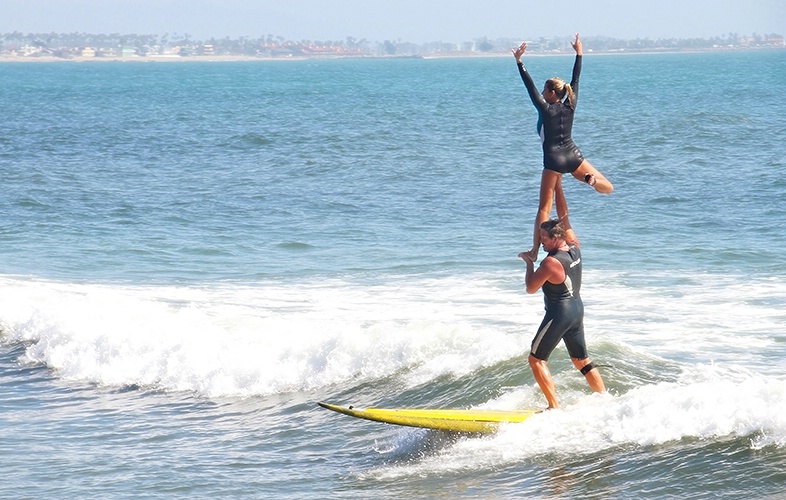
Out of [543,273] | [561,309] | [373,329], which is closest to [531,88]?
[543,273]

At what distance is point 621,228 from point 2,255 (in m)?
12.1

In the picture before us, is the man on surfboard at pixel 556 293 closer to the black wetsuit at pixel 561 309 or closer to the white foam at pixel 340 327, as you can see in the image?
the black wetsuit at pixel 561 309

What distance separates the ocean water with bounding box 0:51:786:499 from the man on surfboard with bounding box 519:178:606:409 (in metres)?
0.55

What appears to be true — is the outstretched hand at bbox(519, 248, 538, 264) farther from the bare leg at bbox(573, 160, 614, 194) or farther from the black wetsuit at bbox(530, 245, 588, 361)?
the bare leg at bbox(573, 160, 614, 194)

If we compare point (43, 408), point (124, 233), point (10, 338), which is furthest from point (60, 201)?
point (43, 408)

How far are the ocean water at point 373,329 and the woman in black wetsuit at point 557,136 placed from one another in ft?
6.51

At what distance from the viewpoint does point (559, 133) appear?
10055 millimetres

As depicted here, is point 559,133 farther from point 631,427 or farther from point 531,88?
point 631,427

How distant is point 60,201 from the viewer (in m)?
27.6

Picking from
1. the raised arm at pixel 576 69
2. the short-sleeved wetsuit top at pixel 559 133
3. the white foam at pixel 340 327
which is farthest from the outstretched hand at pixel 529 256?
the white foam at pixel 340 327

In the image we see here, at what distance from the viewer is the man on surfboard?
9.37 metres

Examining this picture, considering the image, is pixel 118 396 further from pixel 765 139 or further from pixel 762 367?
pixel 765 139

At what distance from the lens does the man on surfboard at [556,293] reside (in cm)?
937

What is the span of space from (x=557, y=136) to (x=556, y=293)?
4.98 ft
